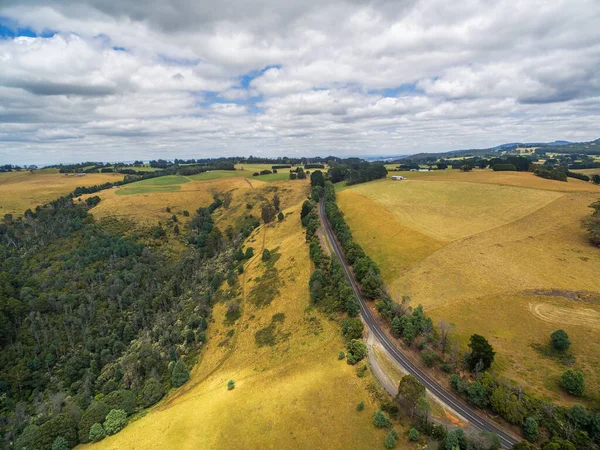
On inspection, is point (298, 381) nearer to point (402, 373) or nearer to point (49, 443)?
point (402, 373)

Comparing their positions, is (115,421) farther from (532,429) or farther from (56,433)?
(532,429)

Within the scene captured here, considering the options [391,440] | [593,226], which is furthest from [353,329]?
[593,226]

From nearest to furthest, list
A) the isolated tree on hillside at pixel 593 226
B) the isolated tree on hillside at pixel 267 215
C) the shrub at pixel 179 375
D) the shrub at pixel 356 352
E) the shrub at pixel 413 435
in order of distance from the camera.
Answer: the shrub at pixel 413 435, the shrub at pixel 356 352, the shrub at pixel 179 375, the isolated tree on hillside at pixel 593 226, the isolated tree on hillside at pixel 267 215

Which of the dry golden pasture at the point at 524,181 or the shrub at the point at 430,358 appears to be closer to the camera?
the shrub at the point at 430,358

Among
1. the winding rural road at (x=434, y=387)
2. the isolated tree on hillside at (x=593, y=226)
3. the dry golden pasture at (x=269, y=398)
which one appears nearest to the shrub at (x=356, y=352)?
the dry golden pasture at (x=269, y=398)

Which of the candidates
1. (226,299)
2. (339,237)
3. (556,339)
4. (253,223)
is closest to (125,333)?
(226,299)

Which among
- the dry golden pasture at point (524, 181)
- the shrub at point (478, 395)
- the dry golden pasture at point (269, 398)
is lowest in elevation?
the dry golden pasture at point (269, 398)

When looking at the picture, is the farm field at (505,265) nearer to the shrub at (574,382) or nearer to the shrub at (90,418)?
the shrub at (574,382)
